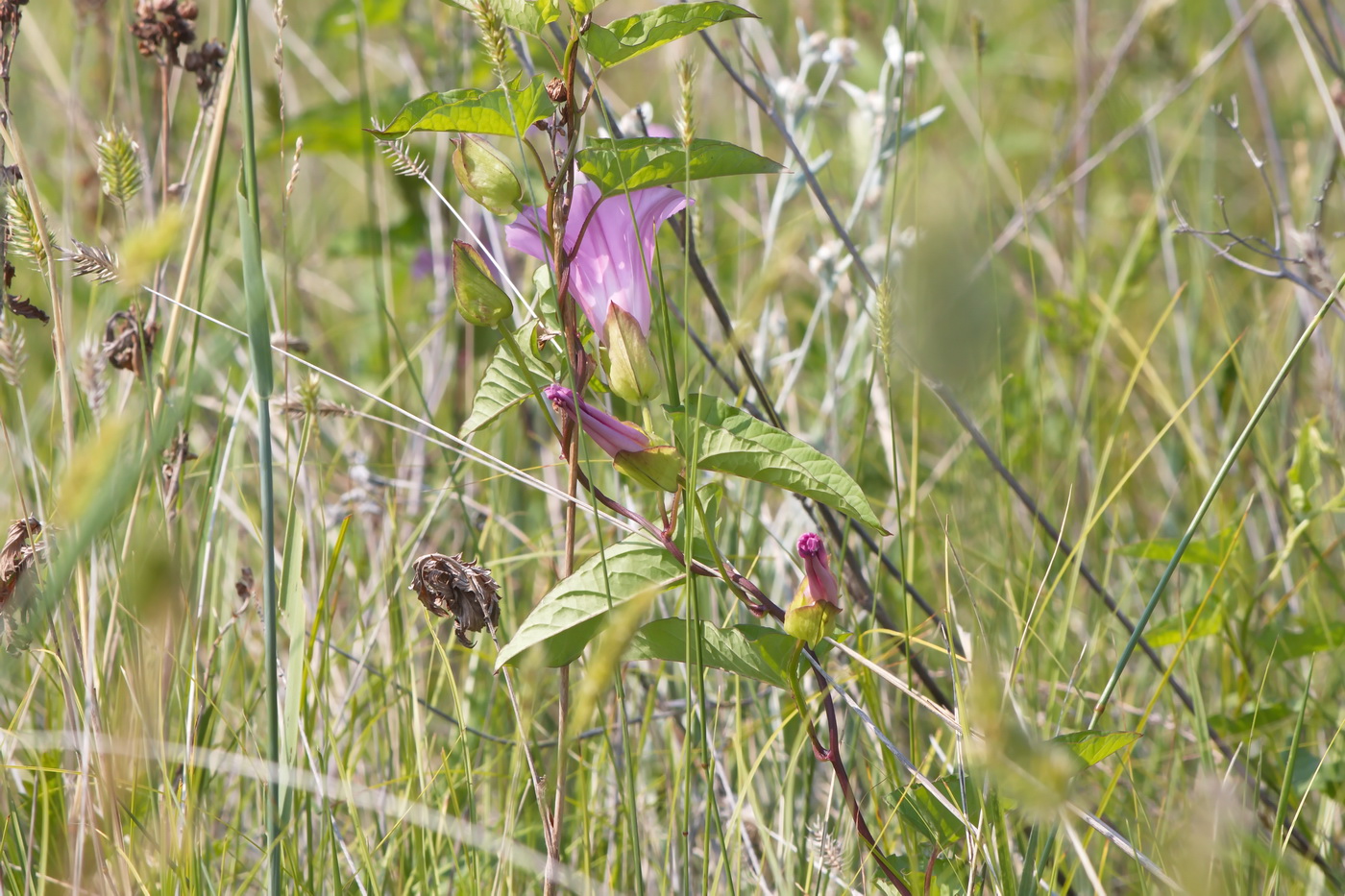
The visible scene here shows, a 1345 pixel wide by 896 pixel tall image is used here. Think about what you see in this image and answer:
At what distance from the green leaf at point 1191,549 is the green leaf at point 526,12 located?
76 cm

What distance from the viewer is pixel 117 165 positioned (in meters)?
0.78

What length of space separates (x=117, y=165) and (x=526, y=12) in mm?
330

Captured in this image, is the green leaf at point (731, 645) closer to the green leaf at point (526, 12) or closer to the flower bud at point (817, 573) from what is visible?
the flower bud at point (817, 573)

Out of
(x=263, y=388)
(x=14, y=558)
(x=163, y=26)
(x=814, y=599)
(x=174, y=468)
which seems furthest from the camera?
(x=163, y=26)

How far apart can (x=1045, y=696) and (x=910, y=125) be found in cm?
74

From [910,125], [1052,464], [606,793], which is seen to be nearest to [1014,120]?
[1052,464]

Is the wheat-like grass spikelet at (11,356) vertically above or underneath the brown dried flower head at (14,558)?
above

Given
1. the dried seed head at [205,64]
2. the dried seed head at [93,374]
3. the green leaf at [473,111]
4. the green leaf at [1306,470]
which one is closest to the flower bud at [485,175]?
the green leaf at [473,111]

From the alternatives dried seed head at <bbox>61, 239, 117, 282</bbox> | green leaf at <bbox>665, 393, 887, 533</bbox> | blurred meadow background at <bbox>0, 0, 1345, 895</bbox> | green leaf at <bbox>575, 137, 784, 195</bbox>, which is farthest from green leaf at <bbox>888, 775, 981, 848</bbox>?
dried seed head at <bbox>61, 239, 117, 282</bbox>

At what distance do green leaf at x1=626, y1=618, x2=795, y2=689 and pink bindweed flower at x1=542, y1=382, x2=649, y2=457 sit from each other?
0.12m

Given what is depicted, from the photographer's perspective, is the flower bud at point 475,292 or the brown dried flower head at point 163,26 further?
the brown dried flower head at point 163,26

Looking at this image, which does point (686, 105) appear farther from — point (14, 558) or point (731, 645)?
point (14, 558)

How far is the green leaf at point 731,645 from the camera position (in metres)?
0.72

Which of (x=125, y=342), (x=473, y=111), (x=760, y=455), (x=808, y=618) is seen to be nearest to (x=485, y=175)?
(x=473, y=111)
